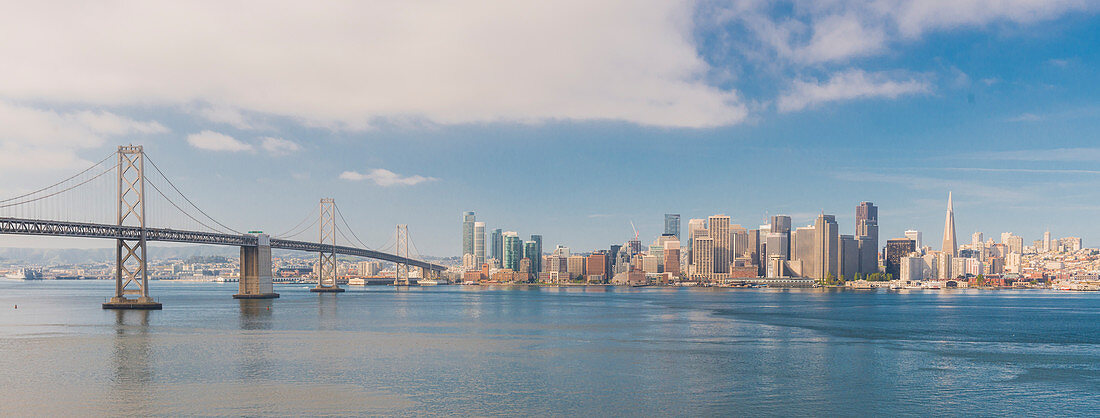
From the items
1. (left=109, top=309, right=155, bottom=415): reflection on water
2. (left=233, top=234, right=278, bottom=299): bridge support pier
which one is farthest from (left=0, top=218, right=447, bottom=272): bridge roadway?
(left=109, top=309, right=155, bottom=415): reflection on water

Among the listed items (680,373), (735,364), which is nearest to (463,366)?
(680,373)

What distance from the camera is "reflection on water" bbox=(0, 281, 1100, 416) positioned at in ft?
99.0

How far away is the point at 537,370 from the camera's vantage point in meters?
39.1

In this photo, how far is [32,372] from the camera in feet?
122

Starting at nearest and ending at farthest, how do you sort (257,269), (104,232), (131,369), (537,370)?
1. (131,369)
2. (537,370)
3. (104,232)
4. (257,269)

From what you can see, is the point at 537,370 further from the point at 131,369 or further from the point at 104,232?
the point at 104,232

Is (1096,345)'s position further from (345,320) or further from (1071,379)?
(345,320)

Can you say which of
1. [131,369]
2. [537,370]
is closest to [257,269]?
[131,369]

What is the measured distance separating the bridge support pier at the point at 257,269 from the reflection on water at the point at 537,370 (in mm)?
39582

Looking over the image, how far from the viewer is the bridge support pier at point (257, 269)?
107125mm

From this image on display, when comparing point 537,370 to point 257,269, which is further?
point 257,269

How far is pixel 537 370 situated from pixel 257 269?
8096cm

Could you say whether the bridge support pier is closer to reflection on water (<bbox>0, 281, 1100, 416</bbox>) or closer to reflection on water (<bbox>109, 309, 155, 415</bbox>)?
reflection on water (<bbox>0, 281, 1100, 416</bbox>)

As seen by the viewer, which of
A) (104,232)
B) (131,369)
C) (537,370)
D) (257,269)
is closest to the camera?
(131,369)
